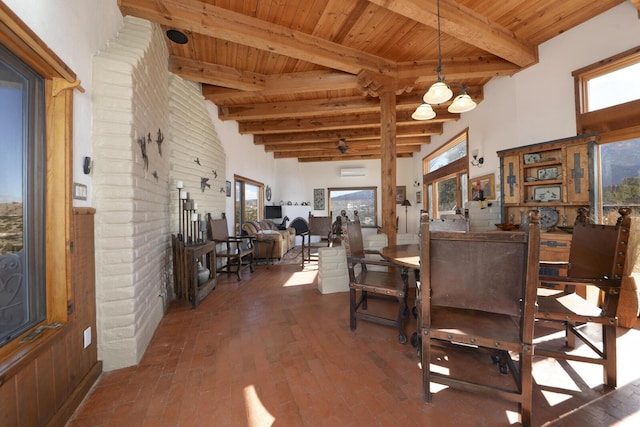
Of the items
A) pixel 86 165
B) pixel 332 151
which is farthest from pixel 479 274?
pixel 332 151

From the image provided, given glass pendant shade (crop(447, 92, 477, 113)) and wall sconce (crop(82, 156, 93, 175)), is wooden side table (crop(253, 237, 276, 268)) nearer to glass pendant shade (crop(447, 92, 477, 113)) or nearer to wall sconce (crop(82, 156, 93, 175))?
wall sconce (crop(82, 156, 93, 175))

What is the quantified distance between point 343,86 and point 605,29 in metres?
2.71

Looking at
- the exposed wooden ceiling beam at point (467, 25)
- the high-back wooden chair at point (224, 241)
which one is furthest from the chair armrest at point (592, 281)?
the high-back wooden chair at point (224, 241)

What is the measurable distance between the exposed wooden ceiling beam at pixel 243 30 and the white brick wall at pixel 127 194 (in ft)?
0.56

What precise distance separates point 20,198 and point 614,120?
15.1 feet

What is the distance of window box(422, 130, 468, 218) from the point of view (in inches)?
184

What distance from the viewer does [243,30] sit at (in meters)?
2.29

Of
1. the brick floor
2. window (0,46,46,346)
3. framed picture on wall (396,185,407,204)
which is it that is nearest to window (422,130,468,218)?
framed picture on wall (396,185,407,204)

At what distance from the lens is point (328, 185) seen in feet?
26.2

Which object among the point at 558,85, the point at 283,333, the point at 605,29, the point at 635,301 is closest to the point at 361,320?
the point at 283,333

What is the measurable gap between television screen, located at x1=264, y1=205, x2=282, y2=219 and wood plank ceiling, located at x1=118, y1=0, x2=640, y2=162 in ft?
10.3

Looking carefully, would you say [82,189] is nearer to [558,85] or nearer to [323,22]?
[323,22]

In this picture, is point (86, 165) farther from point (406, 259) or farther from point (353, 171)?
point (353, 171)

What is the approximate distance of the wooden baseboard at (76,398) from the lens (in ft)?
3.70
